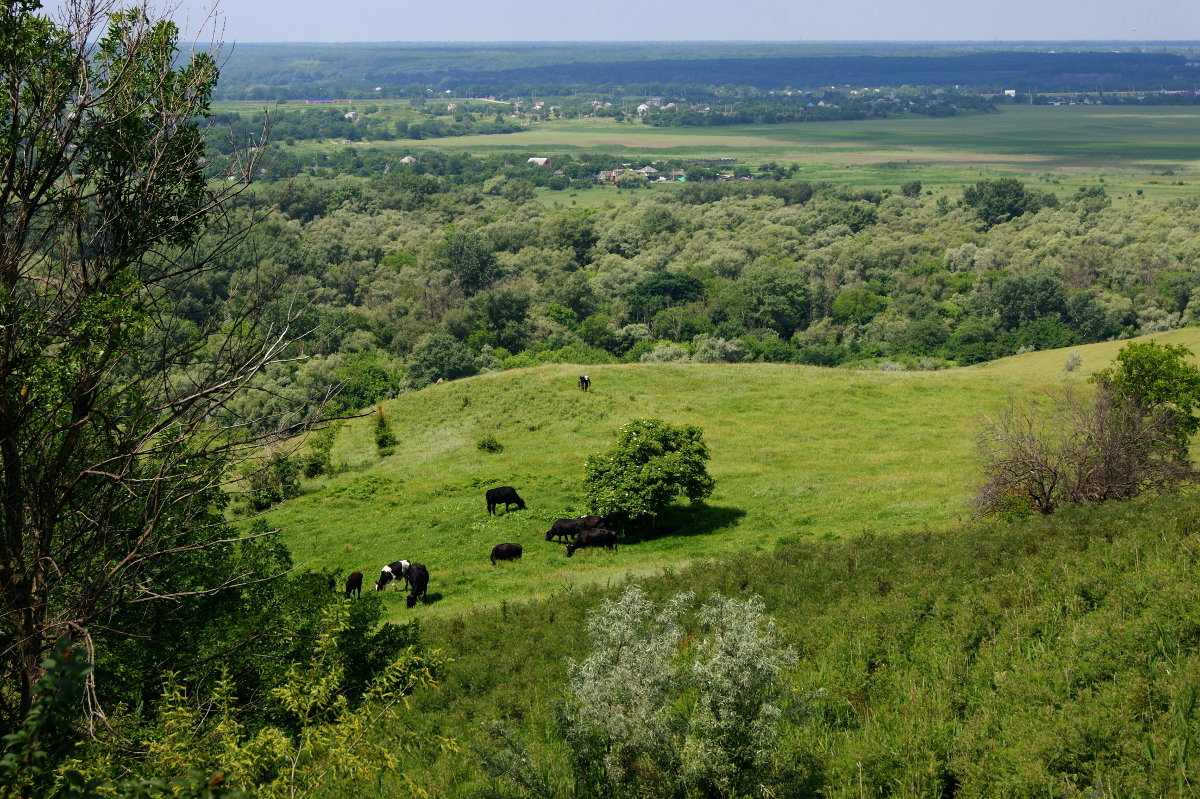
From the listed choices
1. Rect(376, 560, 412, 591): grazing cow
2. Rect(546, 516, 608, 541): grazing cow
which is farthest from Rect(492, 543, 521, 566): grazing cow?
Rect(376, 560, 412, 591): grazing cow

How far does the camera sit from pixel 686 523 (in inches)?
1158

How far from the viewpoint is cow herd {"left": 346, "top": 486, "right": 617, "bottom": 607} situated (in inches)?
926

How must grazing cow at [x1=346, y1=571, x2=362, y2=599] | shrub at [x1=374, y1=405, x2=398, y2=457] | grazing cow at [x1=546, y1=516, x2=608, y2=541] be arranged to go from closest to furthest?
grazing cow at [x1=346, y1=571, x2=362, y2=599] → grazing cow at [x1=546, y1=516, x2=608, y2=541] → shrub at [x1=374, y1=405, x2=398, y2=457]

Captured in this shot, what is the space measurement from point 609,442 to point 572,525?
36.1 ft

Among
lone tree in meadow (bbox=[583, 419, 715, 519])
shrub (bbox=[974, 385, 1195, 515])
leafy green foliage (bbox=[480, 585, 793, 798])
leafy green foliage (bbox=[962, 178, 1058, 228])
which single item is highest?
leafy green foliage (bbox=[962, 178, 1058, 228])

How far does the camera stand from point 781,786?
1024 centimetres

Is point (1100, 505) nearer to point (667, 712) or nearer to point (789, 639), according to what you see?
point (789, 639)

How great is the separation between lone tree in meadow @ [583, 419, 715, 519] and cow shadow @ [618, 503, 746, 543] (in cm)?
52

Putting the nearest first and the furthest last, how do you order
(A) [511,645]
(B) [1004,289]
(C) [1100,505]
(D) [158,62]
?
(D) [158,62] < (A) [511,645] < (C) [1100,505] < (B) [1004,289]

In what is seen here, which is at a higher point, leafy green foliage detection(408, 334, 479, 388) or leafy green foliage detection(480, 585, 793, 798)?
leafy green foliage detection(480, 585, 793, 798)

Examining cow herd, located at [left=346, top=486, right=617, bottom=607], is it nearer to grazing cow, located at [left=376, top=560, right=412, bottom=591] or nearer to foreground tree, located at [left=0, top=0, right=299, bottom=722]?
grazing cow, located at [left=376, top=560, right=412, bottom=591]

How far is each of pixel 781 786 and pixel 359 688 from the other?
7.82 m

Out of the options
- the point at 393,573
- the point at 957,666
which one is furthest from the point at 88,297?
the point at 393,573

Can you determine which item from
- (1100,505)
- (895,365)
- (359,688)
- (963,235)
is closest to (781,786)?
(359,688)
